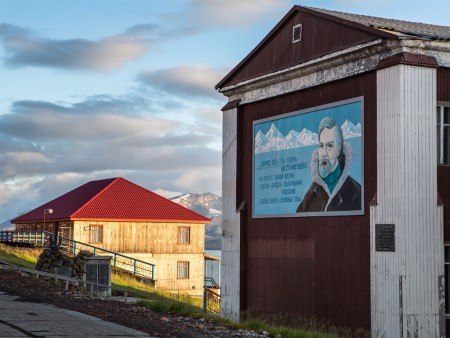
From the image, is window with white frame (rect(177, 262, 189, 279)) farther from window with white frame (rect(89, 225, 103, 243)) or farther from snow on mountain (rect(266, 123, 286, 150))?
snow on mountain (rect(266, 123, 286, 150))

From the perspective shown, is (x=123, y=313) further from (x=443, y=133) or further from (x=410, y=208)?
(x=443, y=133)

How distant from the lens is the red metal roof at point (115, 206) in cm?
5700

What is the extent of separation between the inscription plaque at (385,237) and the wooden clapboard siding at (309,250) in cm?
55

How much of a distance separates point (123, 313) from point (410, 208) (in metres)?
7.22

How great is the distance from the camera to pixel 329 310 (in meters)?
20.4

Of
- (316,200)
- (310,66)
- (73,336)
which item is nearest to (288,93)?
(310,66)

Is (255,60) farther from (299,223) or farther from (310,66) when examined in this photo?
(299,223)

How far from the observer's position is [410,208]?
59.0 ft

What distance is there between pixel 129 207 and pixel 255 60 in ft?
119

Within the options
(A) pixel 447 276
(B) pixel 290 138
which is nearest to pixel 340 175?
(B) pixel 290 138

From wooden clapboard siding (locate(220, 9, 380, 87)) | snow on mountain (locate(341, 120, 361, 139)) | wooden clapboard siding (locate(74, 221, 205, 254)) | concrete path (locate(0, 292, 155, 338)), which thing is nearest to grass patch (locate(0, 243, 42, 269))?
wooden clapboard siding (locate(74, 221, 205, 254))

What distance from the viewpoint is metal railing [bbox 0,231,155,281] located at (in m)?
52.4

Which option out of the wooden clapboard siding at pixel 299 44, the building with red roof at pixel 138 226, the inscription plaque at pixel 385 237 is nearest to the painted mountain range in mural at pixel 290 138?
the wooden clapboard siding at pixel 299 44

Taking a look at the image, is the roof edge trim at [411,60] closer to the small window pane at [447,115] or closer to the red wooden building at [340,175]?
the red wooden building at [340,175]
